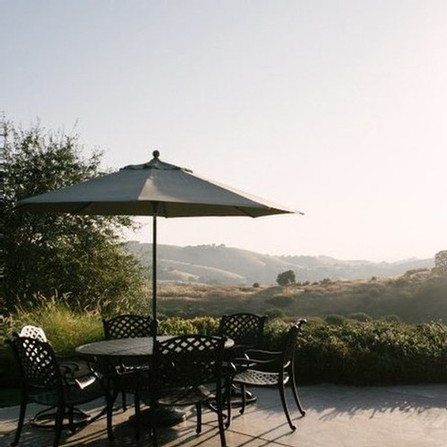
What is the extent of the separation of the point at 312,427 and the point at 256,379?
65 centimetres

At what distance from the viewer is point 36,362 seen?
520 cm

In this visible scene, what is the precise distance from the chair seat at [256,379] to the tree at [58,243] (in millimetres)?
8912

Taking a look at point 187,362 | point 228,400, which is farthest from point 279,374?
point 187,362

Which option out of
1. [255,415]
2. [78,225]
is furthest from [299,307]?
Result: [255,415]

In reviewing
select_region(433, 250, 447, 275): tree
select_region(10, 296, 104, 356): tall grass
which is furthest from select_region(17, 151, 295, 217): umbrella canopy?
select_region(433, 250, 447, 275): tree

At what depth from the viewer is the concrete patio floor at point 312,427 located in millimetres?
5375

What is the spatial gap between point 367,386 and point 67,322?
4.44 metres

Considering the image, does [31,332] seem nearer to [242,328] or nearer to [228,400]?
[228,400]

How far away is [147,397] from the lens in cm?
525

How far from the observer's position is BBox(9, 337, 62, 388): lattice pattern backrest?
505 centimetres

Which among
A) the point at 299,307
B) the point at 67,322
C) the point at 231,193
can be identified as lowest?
the point at 299,307

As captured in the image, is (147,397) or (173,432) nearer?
(147,397)

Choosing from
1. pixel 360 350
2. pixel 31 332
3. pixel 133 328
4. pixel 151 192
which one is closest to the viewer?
pixel 151 192

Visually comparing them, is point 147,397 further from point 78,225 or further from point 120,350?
point 78,225
